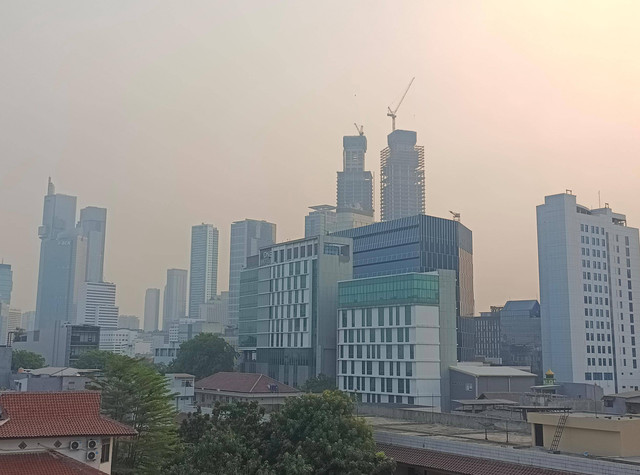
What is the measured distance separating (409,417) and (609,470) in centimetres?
2559

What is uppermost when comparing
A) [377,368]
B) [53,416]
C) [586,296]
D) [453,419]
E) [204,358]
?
[586,296]

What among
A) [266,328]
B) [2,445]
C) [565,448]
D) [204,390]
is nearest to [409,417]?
[565,448]

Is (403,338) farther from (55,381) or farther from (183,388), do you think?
(55,381)

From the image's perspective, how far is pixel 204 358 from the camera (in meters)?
129

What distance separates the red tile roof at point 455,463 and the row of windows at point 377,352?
61638mm

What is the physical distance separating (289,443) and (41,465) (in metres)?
12.5

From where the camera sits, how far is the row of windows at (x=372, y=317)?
104250 mm

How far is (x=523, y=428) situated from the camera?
46.0 metres

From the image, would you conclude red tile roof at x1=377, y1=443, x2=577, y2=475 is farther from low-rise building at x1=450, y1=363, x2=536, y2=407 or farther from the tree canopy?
low-rise building at x1=450, y1=363, x2=536, y2=407

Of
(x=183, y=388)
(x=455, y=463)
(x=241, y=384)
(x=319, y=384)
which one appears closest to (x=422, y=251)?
(x=319, y=384)

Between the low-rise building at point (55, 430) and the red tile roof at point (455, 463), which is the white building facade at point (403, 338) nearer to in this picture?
the red tile roof at point (455, 463)

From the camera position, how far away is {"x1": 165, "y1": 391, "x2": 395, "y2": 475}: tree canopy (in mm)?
33969

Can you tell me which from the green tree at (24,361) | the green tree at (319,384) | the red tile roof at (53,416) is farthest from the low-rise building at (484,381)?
the green tree at (24,361)

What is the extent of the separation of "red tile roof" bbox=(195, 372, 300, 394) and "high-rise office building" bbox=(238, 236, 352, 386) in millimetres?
24618
